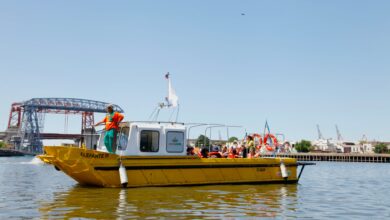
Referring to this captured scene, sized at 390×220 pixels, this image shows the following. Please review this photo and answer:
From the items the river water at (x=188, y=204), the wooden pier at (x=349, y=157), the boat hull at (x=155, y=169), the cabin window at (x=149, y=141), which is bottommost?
the wooden pier at (x=349, y=157)

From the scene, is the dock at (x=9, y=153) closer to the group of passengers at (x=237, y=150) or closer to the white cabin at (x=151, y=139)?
the group of passengers at (x=237, y=150)

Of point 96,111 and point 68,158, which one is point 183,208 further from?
point 96,111

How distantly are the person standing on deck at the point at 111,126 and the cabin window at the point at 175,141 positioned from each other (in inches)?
79.1

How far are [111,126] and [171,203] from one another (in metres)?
4.35

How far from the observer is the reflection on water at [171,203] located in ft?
33.9

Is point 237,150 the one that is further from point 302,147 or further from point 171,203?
point 302,147

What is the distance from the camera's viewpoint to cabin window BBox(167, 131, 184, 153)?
16047 millimetres

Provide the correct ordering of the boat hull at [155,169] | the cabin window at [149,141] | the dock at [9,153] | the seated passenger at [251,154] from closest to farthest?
the boat hull at [155,169], the cabin window at [149,141], the seated passenger at [251,154], the dock at [9,153]

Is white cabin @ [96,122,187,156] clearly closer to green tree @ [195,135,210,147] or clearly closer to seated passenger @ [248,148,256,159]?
green tree @ [195,135,210,147]

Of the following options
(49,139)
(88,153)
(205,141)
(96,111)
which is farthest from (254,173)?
(49,139)

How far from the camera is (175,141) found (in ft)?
53.1

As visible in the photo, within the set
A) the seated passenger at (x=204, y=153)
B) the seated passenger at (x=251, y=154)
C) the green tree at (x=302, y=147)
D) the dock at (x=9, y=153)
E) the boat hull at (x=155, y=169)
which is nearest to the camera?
the boat hull at (x=155, y=169)

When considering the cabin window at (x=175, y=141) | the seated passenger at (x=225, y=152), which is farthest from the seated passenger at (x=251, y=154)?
the cabin window at (x=175, y=141)

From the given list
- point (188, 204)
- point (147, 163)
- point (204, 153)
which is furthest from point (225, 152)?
point (188, 204)
